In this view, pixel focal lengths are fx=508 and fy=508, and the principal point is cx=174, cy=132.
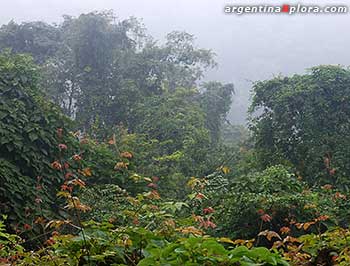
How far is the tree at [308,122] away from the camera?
9.08 metres

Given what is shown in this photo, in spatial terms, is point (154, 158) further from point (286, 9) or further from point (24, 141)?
point (286, 9)

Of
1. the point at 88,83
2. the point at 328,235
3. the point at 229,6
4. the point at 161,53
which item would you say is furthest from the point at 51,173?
the point at 161,53

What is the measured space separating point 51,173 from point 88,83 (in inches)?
287

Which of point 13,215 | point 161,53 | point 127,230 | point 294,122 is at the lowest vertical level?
point 13,215

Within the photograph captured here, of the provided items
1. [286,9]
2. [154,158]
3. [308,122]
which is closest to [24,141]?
[286,9]

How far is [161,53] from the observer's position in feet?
47.2

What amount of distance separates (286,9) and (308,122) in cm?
420

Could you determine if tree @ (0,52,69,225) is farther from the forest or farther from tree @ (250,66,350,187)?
tree @ (250,66,350,187)

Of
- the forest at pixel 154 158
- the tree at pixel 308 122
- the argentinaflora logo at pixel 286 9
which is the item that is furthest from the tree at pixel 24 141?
the tree at pixel 308 122

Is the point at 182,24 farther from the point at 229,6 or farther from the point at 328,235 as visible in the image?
the point at 328,235

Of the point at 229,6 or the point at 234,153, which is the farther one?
the point at 234,153

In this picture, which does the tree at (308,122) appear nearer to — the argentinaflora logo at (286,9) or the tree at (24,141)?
A: the argentinaflora logo at (286,9)

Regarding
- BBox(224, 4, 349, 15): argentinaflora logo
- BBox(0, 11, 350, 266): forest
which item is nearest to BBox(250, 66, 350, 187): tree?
BBox(0, 11, 350, 266): forest

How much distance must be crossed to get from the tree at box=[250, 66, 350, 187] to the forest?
1.0 inches
